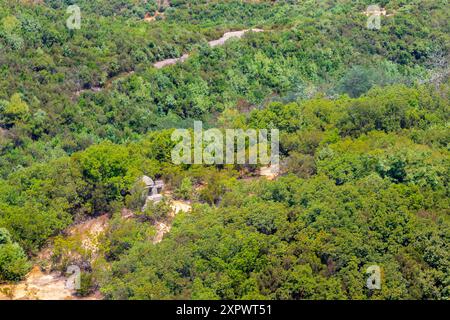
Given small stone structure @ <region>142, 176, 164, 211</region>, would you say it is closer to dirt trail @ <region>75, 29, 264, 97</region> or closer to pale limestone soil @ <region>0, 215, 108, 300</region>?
pale limestone soil @ <region>0, 215, 108, 300</region>

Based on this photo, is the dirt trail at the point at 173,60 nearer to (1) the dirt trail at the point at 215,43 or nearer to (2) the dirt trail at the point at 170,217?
(1) the dirt trail at the point at 215,43

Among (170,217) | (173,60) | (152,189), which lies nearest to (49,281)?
(170,217)

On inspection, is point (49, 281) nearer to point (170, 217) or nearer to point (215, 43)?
point (170, 217)

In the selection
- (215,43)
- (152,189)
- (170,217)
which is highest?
(152,189)

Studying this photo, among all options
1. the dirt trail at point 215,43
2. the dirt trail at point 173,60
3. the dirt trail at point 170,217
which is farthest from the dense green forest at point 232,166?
the dirt trail at point 215,43
